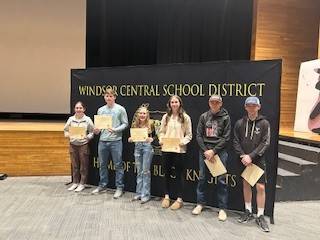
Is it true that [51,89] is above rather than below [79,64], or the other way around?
below

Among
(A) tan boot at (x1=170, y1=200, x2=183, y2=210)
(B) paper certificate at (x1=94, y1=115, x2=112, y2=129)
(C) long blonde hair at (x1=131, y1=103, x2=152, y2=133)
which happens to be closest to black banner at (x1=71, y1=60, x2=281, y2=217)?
(C) long blonde hair at (x1=131, y1=103, x2=152, y2=133)

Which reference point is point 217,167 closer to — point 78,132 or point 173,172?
point 173,172

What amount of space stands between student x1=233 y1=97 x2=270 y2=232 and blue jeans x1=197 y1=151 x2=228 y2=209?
0.23m

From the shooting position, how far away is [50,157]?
633cm

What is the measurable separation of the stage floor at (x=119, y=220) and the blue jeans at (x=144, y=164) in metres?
0.19

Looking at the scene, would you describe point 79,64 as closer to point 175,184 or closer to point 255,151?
point 175,184

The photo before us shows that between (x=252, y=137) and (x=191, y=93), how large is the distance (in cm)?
107

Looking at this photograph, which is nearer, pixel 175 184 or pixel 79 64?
pixel 175 184

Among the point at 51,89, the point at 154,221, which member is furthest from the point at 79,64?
the point at 154,221

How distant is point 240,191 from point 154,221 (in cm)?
112

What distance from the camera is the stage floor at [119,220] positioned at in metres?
3.78

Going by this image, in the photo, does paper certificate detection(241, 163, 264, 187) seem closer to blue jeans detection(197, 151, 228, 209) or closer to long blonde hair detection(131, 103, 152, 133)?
blue jeans detection(197, 151, 228, 209)

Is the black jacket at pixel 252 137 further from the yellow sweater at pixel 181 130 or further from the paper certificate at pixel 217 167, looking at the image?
the yellow sweater at pixel 181 130

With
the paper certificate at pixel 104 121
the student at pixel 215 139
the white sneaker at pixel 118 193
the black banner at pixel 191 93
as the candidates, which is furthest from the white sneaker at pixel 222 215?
the paper certificate at pixel 104 121
